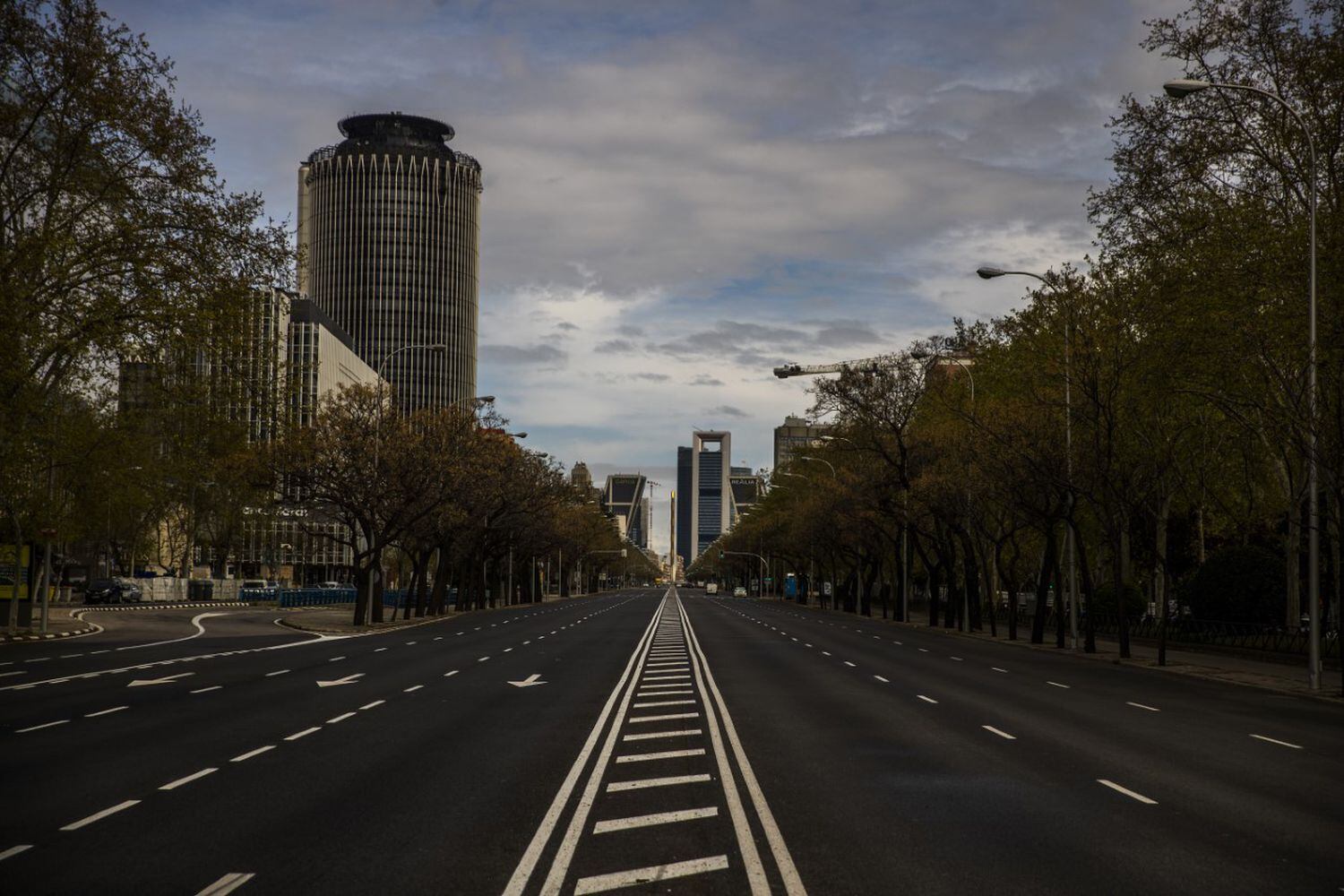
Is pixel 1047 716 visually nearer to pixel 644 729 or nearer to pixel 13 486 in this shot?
pixel 644 729

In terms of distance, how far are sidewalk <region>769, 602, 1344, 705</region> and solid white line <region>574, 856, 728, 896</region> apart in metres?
19.3

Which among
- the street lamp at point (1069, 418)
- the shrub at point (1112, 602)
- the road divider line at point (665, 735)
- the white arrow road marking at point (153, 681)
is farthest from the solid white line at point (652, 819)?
the shrub at point (1112, 602)

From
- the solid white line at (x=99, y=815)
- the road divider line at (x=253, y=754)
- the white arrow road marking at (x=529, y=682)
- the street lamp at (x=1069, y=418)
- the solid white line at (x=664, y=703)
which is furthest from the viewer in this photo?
the street lamp at (x=1069, y=418)

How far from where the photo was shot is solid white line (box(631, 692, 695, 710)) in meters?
19.1

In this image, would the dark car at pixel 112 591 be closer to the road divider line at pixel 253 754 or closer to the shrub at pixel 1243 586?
the shrub at pixel 1243 586

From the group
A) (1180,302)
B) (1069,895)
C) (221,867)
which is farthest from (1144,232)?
(221,867)

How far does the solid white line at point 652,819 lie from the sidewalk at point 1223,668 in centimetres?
1794

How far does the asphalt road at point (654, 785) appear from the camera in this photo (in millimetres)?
8047

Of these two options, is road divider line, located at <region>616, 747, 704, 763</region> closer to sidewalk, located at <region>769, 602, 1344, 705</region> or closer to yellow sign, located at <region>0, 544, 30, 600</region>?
sidewalk, located at <region>769, 602, 1344, 705</region>

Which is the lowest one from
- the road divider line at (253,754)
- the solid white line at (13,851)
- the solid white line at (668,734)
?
the solid white line at (668,734)

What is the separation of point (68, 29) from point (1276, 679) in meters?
33.2

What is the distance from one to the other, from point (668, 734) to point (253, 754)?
522 cm

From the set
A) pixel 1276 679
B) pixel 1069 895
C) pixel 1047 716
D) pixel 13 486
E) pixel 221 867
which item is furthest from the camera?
pixel 13 486

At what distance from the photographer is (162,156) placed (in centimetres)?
2988
